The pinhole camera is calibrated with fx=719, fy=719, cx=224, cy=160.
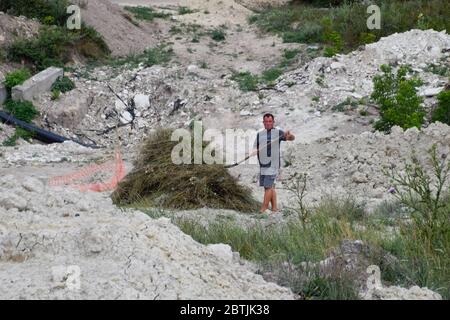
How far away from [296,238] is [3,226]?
207cm

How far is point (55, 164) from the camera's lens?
37.9ft

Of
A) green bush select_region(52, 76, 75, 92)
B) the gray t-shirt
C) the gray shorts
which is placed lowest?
the gray shorts

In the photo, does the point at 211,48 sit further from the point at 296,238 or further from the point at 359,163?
the point at 296,238

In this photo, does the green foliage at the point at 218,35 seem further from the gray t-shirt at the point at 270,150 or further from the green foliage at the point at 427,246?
the green foliage at the point at 427,246

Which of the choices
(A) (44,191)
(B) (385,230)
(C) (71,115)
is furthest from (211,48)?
(B) (385,230)

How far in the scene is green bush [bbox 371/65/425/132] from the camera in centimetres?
1101

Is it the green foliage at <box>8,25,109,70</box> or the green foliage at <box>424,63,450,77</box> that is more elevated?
the green foliage at <box>8,25,109,70</box>

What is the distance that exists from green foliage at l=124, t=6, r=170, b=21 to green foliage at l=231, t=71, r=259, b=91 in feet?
20.6

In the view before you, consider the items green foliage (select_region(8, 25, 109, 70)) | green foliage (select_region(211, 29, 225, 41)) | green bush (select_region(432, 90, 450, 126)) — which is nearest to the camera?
green bush (select_region(432, 90, 450, 126))

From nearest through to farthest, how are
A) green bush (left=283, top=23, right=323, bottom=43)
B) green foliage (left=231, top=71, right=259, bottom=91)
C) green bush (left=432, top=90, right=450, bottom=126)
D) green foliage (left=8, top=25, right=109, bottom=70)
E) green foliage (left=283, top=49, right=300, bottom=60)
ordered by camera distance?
green bush (left=432, top=90, right=450, bottom=126) < green foliage (left=231, top=71, right=259, bottom=91) < green foliage (left=8, top=25, right=109, bottom=70) < green foliage (left=283, top=49, right=300, bottom=60) < green bush (left=283, top=23, right=323, bottom=43)

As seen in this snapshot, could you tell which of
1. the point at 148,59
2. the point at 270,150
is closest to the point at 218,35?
the point at 148,59

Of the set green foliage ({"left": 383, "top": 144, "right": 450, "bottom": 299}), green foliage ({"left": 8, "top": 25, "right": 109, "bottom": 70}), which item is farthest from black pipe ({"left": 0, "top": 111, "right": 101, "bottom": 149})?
green foliage ({"left": 383, "top": 144, "right": 450, "bottom": 299})

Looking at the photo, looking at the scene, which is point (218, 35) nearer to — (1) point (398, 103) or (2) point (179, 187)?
(1) point (398, 103)

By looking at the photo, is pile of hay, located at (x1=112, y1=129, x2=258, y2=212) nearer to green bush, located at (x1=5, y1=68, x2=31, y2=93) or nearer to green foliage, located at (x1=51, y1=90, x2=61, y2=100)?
green foliage, located at (x1=51, y1=90, x2=61, y2=100)
